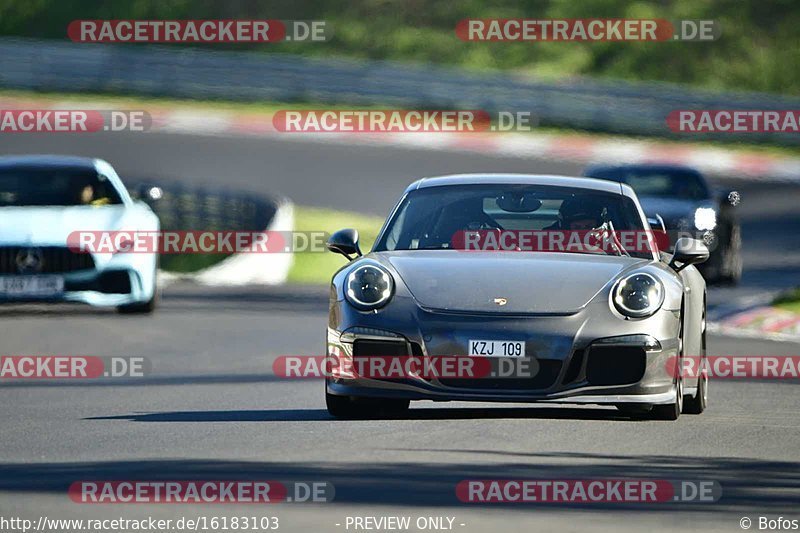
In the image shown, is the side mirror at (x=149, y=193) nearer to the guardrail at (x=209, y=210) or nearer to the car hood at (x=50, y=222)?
the car hood at (x=50, y=222)

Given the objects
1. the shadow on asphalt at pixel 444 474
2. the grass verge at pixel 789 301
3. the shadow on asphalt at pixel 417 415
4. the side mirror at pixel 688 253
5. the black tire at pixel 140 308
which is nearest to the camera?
the shadow on asphalt at pixel 444 474

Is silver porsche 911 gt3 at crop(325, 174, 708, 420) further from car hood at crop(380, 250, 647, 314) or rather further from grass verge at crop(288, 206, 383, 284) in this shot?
grass verge at crop(288, 206, 383, 284)

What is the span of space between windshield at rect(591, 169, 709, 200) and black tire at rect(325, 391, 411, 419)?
11.9 metres

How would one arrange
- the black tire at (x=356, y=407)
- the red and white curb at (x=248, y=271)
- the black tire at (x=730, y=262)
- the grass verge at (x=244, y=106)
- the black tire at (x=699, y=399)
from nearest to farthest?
the black tire at (x=356, y=407), the black tire at (x=699, y=399), the black tire at (x=730, y=262), the red and white curb at (x=248, y=271), the grass verge at (x=244, y=106)

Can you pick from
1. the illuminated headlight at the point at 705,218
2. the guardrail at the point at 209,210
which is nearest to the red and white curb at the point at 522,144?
the guardrail at the point at 209,210

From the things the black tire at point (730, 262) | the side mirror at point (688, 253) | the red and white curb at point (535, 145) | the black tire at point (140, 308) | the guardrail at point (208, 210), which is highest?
the red and white curb at point (535, 145)

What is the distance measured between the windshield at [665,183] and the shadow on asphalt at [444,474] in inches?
530

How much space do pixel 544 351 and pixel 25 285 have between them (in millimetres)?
7968

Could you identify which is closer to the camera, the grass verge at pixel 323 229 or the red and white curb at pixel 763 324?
the red and white curb at pixel 763 324

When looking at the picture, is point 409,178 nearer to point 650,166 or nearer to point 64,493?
point 650,166

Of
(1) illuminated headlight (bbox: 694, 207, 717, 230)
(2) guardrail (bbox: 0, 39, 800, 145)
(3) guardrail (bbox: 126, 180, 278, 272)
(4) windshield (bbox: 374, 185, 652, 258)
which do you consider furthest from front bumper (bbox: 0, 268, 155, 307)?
(2) guardrail (bbox: 0, 39, 800, 145)

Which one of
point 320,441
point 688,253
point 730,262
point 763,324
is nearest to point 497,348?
point 320,441

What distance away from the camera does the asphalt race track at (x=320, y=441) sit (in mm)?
7008

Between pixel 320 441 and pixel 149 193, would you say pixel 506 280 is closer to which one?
pixel 320 441
